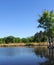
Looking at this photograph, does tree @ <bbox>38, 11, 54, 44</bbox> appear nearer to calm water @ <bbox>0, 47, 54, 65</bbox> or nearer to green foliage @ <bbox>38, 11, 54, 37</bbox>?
green foliage @ <bbox>38, 11, 54, 37</bbox>

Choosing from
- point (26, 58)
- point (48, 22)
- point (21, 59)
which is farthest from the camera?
point (48, 22)

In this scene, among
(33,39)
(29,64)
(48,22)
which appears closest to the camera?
(29,64)

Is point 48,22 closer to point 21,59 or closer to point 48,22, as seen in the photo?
point 48,22

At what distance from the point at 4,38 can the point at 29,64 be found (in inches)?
3366

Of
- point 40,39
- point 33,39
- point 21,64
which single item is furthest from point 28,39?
point 21,64

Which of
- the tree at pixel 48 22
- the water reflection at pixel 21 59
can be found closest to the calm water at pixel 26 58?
the water reflection at pixel 21 59

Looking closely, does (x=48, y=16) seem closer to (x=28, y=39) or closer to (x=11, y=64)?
(x=11, y=64)

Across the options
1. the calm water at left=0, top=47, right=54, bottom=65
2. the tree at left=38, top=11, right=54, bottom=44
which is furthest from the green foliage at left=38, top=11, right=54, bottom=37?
the calm water at left=0, top=47, right=54, bottom=65

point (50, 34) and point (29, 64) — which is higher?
point (50, 34)

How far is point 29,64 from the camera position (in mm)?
18203

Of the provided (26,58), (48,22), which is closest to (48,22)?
(48,22)

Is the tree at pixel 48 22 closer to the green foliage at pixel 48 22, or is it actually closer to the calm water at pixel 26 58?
the green foliage at pixel 48 22

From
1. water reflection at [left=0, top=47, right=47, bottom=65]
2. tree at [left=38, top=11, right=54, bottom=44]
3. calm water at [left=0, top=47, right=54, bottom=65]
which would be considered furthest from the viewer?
tree at [left=38, top=11, right=54, bottom=44]

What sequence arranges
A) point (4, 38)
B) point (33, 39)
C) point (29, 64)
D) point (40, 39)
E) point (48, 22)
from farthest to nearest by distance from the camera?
point (4, 38) → point (33, 39) → point (40, 39) → point (48, 22) → point (29, 64)
